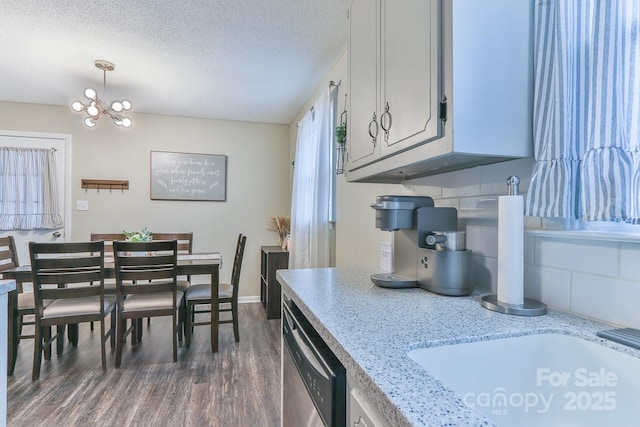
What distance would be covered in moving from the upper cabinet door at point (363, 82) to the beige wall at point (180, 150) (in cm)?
292

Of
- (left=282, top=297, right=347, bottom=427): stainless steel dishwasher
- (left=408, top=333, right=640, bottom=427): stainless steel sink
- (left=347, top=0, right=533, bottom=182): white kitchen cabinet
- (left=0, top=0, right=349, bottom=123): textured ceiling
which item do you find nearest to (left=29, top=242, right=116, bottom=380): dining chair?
(left=0, top=0, right=349, bottom=123): textured ceiling

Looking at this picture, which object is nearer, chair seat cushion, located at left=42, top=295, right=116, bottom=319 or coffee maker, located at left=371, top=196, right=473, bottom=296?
coffee maker, located at left=371, top=196, right=473, bottom=296

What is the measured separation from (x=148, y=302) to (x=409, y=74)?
2.40m

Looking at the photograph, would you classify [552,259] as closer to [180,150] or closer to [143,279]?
[143,279]

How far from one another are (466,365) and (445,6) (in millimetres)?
894

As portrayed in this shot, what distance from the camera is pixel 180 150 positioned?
4.05 meters

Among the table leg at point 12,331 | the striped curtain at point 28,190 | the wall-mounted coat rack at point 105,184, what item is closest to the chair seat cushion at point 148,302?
the table leg at point 12,331

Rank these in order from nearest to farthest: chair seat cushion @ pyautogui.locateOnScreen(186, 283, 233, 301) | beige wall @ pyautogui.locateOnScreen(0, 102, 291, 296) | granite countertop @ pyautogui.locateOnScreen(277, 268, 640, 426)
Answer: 1. granite countertop @ pyautogui.locateOnScreen(277, 268, 640, 426)
2. chair seat cushion @ pyautogui.locateOnScreen(186, 283, 233, 301)
3. beige wall @ pyautogui.locateOnScreen(0, 102, 291, 296)

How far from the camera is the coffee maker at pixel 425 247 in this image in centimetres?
105

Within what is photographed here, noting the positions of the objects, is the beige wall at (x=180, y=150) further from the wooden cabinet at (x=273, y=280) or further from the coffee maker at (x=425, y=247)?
the coffee maker at (x=425, y=247)

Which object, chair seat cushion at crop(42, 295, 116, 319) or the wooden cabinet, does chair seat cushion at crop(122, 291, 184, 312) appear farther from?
the wooden cabinet

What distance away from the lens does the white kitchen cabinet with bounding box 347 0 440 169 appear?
0.91 m

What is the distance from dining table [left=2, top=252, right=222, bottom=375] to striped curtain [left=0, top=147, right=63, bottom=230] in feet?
4.12

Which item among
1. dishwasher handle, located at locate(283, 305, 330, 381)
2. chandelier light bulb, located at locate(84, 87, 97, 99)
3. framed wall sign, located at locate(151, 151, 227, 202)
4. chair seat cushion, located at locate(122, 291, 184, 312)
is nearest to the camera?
dishwasher handle, located at locate(283, 305, 330, 381)
